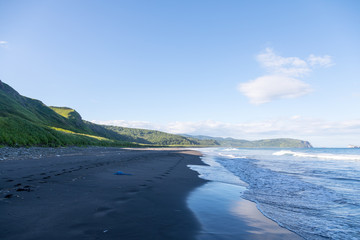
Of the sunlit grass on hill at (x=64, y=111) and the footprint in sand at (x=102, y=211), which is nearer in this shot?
the footprint in sand at (x=102, y=211)

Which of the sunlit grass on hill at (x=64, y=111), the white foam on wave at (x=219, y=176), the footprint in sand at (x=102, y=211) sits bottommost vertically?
the white foam on wave at (x=219, y=176)

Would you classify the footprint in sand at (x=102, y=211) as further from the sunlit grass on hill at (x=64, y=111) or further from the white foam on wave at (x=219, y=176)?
the sunlit grass on hill at (x=64, y=111)

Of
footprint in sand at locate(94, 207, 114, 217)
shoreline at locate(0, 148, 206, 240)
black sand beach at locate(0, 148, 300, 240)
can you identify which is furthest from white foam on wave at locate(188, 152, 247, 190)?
footprint in sand at locate(94, 207, 114, 217)

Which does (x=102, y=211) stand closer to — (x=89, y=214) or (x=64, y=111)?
(x=89, y=214)

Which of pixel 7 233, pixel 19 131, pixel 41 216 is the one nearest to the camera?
pixel 7 233

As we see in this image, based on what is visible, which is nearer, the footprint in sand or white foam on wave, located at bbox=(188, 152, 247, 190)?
the footprint in sand

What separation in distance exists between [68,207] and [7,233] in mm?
1597

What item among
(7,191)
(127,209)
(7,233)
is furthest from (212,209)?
(7,191)

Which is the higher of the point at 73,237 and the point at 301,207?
the point at 73,237

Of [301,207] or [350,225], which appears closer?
[350,225]

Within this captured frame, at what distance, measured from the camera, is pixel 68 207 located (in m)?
4.78

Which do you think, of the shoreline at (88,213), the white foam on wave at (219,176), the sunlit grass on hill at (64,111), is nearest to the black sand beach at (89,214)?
the shoreline at (88,213)

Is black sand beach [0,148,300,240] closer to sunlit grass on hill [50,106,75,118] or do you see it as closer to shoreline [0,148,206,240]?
shoreline [0,148,206,240]

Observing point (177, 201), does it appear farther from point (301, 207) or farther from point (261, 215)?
point (301, 207)
